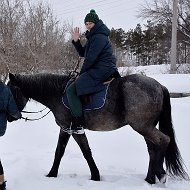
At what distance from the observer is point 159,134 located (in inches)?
187

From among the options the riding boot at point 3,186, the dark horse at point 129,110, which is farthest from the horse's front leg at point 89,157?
the riding boot at point 3,186

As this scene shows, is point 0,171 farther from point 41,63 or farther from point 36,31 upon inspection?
point 36,31

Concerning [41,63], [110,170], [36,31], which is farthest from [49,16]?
[110,170]

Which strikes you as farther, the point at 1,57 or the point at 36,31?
the point at 36,31

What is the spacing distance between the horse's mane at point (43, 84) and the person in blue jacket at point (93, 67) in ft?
0.87

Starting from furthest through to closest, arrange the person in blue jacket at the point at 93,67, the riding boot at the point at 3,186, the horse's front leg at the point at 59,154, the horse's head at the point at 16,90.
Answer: the horse's front leg at the point at 59,154, the horse's head at the point at 16,90, the person in blue jacket at the point at 93,67, the riding boot at the point at 3,186

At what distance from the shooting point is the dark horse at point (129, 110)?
15.4ft

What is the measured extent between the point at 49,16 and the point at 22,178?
1176cm

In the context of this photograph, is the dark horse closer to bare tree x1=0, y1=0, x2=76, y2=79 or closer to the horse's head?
the horse's head

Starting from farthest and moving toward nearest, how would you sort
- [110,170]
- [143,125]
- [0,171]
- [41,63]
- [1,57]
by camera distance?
[41,63]
[1,57]
[110,170]
[143,125]
[0,171]

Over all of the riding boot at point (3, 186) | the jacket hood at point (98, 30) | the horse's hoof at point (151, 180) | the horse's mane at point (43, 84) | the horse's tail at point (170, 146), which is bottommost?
the horse's hoof at point (151, 180)

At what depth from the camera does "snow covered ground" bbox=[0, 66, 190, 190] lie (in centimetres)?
467

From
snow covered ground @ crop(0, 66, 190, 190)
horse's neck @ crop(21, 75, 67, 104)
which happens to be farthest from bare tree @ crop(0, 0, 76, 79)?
horse's neck @ crop(21, 75, 67, 104)

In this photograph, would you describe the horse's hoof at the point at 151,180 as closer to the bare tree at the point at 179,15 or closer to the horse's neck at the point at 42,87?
the horse's neck at the point at 42,87
